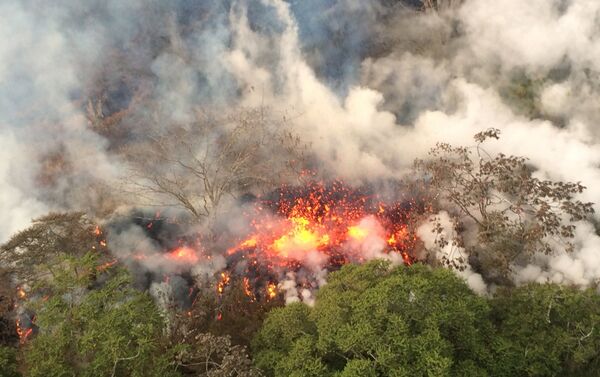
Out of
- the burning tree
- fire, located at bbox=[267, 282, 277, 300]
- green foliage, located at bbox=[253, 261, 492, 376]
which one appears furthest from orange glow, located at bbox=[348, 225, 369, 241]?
green foliage, located at bbox=[253, 261, 492, 376]

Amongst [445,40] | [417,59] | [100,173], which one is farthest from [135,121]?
[445,40]

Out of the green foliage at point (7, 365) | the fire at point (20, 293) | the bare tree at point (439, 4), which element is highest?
the bare tree at point (439, 4)

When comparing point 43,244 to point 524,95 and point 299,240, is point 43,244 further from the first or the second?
point 524,95

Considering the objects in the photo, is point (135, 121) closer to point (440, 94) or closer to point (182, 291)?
point (182, 291)

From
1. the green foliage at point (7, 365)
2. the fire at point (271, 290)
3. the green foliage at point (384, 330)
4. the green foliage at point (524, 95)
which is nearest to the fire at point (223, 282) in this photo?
the fire at point (271, 290)

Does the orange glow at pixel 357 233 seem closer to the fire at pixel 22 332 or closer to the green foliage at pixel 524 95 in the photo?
the green foliage at pixel 524 95

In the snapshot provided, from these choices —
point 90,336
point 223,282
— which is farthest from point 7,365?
point 223,282
